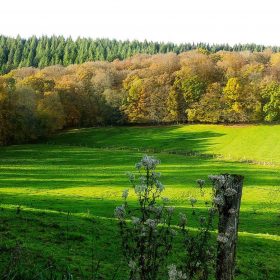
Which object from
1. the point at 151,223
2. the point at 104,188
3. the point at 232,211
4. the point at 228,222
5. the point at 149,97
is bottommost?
the point at 104,188

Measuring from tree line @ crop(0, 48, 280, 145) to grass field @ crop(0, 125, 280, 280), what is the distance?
492 centimetres

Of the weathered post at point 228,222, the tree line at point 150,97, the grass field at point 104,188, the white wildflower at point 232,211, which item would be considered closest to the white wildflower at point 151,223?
the grass field at point 104,188

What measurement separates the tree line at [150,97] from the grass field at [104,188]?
4924 mm

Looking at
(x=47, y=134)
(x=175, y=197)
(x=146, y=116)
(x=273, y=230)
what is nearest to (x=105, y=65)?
(x=146, y=116)

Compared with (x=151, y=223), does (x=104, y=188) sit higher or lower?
lower

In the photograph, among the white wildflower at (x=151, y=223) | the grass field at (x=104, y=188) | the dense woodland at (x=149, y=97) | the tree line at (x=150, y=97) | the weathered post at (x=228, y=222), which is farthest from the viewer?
the tree line at (x=150, y=97)

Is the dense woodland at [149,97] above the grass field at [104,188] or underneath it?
above

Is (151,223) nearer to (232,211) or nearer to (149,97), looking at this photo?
(232,211)

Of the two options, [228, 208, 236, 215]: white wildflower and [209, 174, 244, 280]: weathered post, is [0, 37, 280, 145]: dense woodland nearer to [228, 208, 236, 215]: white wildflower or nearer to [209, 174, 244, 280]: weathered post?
[209, 174, 244, 280]: weathered post

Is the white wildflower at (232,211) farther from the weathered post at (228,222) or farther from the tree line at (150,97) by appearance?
the tree line at (150,97)

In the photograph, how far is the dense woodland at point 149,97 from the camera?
311 ft

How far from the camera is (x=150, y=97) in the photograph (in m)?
117

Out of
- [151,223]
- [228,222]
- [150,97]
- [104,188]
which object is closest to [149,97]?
[150,97]

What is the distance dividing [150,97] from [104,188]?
251 feet
